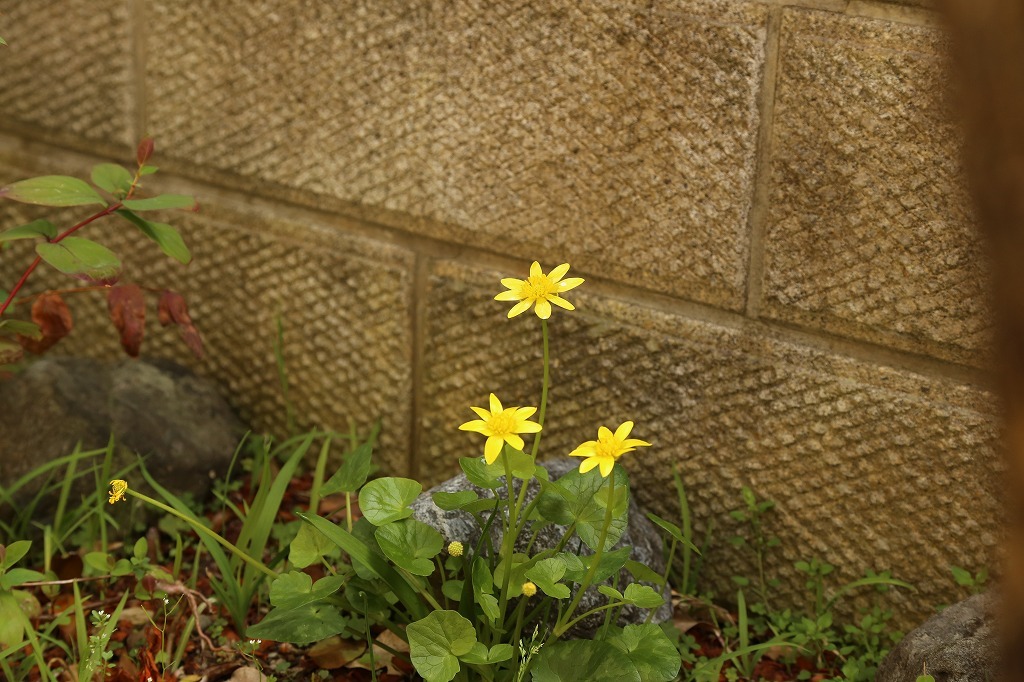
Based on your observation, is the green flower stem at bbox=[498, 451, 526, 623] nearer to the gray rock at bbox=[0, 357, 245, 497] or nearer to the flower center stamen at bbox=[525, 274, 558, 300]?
the flower center stamen at bbox=[525, 274, 558, 300]

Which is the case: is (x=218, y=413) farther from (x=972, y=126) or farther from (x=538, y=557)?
(x=972, y=126)

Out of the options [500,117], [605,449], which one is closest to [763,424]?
[605,449]

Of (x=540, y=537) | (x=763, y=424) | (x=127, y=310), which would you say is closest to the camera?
(x=540, y=537)

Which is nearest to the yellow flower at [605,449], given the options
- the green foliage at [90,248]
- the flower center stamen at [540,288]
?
the flower center stamen at [540,288]

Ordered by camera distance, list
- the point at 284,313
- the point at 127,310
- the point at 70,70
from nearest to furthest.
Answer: the point at 127,310
the point at 284,313
the point at 70,70

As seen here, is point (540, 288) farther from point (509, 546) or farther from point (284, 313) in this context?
point (284, 313)

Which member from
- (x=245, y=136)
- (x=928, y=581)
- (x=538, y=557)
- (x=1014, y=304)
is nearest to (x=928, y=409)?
(x=928, y=581)

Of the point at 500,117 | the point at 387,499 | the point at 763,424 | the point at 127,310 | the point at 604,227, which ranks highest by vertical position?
the point at 500,117

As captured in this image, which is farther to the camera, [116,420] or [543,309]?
[116,420]
